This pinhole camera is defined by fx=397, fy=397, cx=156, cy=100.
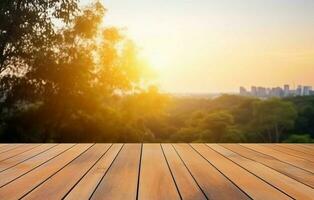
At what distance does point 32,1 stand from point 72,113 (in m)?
4.17

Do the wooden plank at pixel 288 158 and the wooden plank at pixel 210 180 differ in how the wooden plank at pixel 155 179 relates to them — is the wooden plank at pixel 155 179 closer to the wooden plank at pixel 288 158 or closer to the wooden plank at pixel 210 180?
the wooden plank at pixel 210 180

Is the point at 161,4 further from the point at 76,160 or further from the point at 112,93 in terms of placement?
the point at 76,160

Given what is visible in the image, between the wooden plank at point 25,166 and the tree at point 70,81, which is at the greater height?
the tree at point 70,81

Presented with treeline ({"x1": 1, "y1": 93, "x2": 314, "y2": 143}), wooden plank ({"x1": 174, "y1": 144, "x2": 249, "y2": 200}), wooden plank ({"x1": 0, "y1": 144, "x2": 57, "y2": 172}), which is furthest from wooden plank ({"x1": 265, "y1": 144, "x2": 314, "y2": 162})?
treeline ({"x1": 1, "y1": 93, "x2": 314, "y2": 143})

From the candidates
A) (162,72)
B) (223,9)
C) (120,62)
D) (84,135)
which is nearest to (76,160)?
(84,135)

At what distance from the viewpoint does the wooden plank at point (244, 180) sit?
75.0 inches

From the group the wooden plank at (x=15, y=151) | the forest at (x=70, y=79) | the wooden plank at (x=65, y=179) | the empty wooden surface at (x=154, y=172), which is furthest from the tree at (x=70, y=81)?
the wooden plank at (x=65, y=179)

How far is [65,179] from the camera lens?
2.22 metres

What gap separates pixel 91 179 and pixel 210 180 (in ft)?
2.18

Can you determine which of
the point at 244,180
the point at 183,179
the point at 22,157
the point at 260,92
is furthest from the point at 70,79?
the point at 260,92

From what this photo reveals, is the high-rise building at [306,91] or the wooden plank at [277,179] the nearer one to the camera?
the wooden plank at [277,179]

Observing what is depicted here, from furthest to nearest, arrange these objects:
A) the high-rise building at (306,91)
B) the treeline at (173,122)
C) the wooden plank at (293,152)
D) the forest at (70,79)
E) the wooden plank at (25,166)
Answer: the high-rise building at (306,91) → the treeline at (173,122) → the forest at (70,79) → the wooden plank at (293,152) → the wooden plank at (25,166)

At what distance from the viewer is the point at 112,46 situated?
14047 mm

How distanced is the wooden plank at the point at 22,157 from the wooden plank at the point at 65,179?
0.39 m
